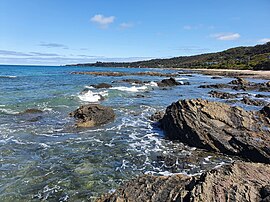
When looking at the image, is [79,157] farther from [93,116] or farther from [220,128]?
[220,128]

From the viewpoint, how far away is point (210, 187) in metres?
6.44

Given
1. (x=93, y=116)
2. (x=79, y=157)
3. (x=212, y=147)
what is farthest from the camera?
(x=93, y=116)

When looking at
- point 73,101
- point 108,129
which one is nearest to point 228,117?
point 108,129

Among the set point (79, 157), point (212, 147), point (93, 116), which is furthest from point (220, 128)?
point (93, 116)

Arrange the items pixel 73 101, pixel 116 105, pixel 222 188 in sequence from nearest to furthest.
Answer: pixel 222 188 → pixel 116 105 → pixel 73 101

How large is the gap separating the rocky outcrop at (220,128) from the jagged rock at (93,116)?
16.2ft

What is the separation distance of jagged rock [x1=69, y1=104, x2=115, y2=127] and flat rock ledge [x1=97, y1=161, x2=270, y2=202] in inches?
460

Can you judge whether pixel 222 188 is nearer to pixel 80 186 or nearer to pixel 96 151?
pixel 80 186

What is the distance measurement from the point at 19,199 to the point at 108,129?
959cm

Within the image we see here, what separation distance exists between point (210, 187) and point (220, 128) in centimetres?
935

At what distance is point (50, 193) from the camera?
951cm

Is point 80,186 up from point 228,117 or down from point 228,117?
down

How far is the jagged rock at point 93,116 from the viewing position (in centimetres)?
1941

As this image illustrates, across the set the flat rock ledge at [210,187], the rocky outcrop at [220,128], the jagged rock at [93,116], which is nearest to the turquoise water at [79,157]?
the jagged rock at [93,116]
